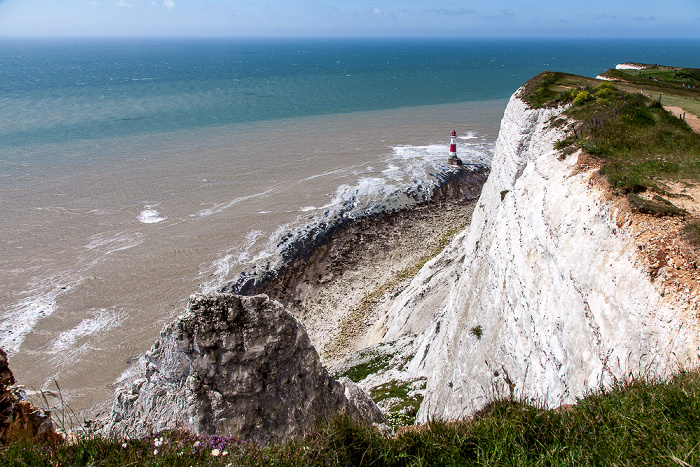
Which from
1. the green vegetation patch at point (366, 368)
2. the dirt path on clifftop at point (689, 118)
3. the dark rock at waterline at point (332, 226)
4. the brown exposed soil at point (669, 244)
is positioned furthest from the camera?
the dark rock at waterline at point (332, 226)

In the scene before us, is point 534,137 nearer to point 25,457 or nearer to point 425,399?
point 425,399

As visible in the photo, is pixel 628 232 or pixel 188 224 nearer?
pixel 628 232

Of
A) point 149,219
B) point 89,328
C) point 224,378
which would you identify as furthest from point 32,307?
point 224,378

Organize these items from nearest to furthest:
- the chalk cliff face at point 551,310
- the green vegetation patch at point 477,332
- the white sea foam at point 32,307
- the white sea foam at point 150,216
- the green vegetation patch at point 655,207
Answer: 1. the chalk cliff face at point 551,310
2. the green vegetation patch at point 655,207
3. the green vegetation patch at point 477,332
4. the white sea foam at point 32,307
5. the white sea foam at point 150,216

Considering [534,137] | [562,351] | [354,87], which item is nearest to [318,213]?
[534,137]

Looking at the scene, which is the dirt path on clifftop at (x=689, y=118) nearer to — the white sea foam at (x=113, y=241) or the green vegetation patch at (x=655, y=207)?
the green vegetation patch at (x=655, y=207)

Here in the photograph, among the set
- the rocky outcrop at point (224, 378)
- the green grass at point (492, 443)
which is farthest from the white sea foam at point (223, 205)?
the green grass at point (492, 443)
